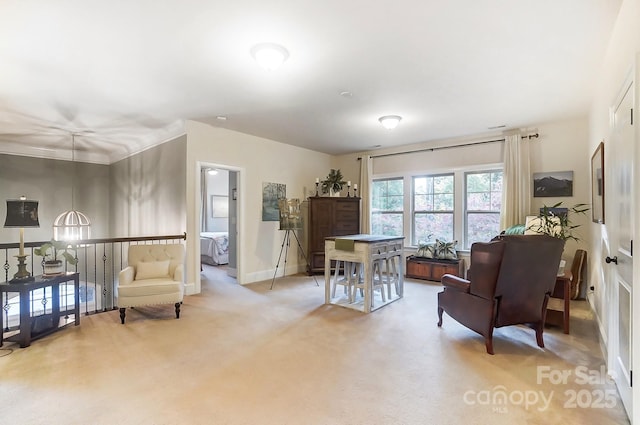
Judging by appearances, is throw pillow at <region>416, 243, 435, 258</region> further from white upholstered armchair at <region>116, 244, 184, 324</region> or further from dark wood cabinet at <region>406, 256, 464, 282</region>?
white upholstered armchair at <region>116, 244, 184, 324</region>

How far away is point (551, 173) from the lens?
15.9 ft

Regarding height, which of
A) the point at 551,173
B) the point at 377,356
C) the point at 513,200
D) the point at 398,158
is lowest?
the point at 377,356

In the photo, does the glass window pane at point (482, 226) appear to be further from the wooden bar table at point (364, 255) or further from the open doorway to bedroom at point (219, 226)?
the open doorway to bedroom at point (219, 226)

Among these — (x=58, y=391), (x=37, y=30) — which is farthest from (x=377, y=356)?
(x=37, y=30)

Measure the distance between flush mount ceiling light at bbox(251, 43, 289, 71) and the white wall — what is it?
2.56 metres

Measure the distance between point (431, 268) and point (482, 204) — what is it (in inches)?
59.5

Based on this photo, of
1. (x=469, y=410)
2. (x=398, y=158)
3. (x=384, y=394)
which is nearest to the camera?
(x=469, y=410)

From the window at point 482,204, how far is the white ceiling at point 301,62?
977 mm

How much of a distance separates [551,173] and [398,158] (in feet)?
8.71

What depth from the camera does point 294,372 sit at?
2387 millimetres

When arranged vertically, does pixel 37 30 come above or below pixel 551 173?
above

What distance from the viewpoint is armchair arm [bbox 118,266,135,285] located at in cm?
355

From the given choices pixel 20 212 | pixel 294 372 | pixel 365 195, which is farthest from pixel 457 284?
pixel 20 212

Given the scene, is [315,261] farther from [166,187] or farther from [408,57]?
[408,57]
